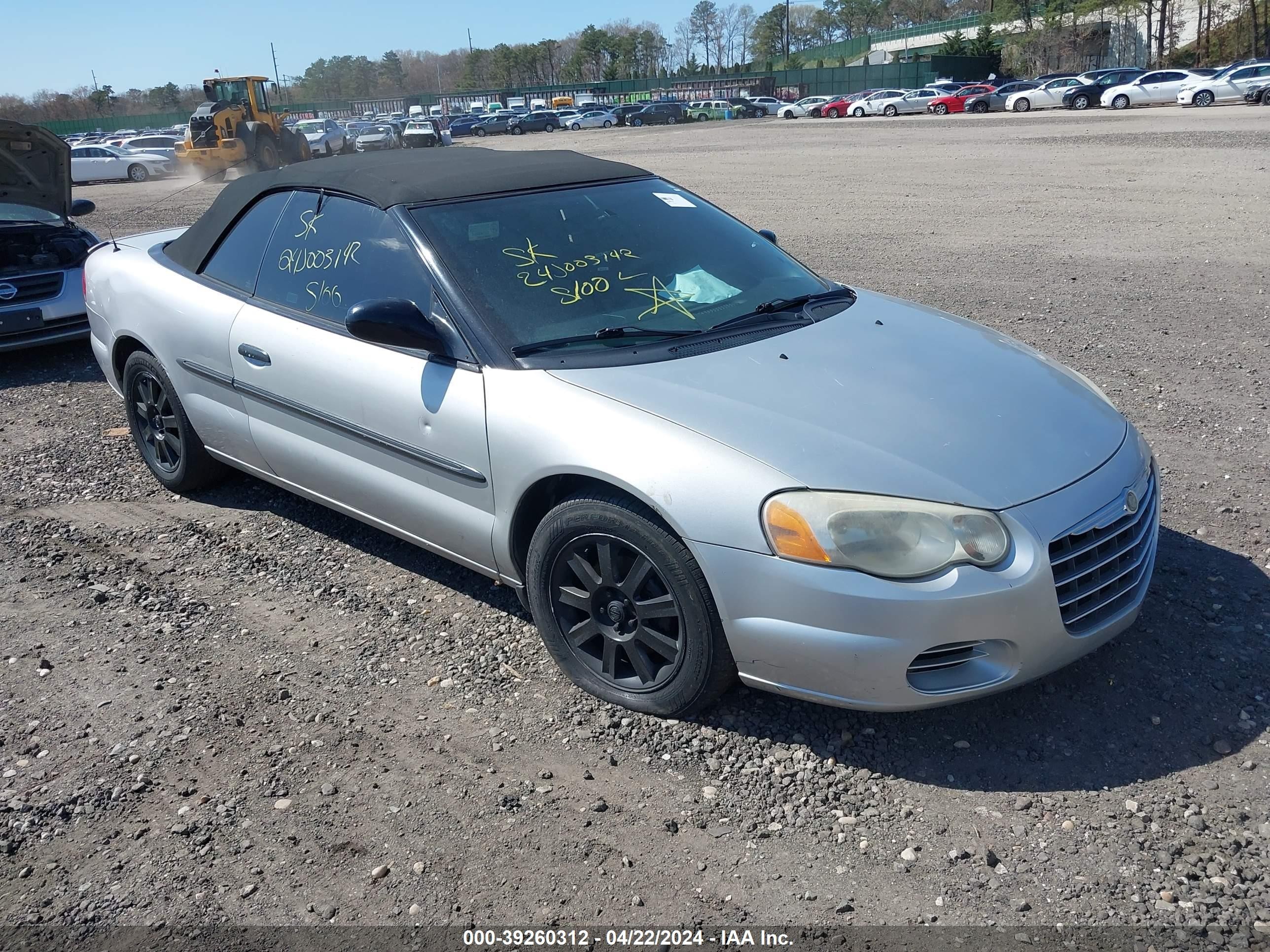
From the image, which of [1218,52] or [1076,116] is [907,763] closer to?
[1076,116]

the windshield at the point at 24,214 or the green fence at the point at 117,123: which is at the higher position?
the green fence at the point at 117,123

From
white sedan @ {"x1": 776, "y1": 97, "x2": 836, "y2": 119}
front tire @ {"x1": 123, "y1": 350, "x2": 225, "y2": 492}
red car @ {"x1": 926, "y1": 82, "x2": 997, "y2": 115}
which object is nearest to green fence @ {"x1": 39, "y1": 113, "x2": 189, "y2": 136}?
white sedan @ {"x1": 776, "y1": 97, "x2": 836, "y2": 119}

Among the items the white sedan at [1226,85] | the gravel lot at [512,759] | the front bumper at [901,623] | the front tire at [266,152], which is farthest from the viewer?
the white sedan at [1226,85]

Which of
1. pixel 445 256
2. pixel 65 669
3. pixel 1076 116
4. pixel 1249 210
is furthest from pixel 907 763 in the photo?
pixel 1076 116

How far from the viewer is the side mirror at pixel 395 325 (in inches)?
134

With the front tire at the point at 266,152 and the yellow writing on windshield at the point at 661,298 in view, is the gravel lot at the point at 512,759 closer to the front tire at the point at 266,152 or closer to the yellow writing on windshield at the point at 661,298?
the yellow writing on windshield at the point at 661,298

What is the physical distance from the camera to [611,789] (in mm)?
2930

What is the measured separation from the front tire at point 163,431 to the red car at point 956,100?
47859 millimetres

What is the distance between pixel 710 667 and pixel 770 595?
1.10 feet

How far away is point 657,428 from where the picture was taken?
9.87 feet

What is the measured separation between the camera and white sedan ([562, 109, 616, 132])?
2270 inches

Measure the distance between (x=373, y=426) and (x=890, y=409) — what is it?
1.84 meters

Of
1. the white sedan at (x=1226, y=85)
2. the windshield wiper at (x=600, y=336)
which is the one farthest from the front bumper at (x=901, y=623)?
the white sedan at (x=1226, y=85)

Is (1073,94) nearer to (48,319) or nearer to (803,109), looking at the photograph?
(803,109)
